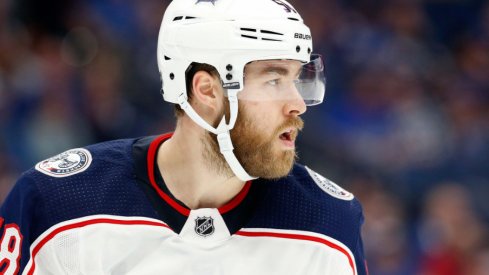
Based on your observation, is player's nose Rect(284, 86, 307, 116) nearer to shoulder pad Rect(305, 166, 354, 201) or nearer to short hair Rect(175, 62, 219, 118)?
short hair Rect(175, 62, 219, 118)

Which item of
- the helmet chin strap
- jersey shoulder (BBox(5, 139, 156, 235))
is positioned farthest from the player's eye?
jersey shoulder (BBox(5, 139, 156, 235))

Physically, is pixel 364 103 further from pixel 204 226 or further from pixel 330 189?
pixel 204 226

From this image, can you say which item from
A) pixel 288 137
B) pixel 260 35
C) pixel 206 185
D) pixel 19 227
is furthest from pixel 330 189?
pixel 19 227

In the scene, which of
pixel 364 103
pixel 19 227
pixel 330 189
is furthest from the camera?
pixel 364 103

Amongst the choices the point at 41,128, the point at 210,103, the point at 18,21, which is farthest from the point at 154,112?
the point at 210,103

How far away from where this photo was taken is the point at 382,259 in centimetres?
500

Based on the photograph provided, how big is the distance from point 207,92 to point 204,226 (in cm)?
41

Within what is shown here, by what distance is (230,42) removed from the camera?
2553 millimetres

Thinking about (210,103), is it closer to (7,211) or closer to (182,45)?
(182,45)

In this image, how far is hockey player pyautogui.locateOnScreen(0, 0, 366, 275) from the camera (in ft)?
8.38

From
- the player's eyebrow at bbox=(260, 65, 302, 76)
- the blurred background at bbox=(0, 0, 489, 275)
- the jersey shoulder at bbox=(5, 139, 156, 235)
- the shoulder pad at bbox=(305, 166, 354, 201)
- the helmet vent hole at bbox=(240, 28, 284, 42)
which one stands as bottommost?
the blurred background at bbox=(0, 0, 489, 275)

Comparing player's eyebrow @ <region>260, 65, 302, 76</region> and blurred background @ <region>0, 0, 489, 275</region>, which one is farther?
blurred background @ <region>0, 0, 489, 275</region>

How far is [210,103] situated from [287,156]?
11.5 inches

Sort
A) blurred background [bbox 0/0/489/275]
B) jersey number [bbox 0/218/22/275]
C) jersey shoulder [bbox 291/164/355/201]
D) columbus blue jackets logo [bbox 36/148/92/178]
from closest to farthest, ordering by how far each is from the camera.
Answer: jersey number [bbox 0/218/22/275] → columbus blue jackets logo [bbox 36/148/92/178] → jersey shoulder [bbox 291/164/355/201] → blurred background [bbox 0/0/489/275]
